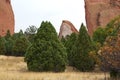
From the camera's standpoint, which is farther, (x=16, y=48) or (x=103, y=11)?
(x=103, y=11)

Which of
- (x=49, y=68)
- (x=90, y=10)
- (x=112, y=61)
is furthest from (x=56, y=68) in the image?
(x=90, y=10)

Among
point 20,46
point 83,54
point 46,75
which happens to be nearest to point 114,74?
point 46,75

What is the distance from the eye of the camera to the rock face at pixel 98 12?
257 ft

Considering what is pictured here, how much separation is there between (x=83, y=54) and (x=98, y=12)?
51.6m

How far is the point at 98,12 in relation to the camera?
79.6 metres

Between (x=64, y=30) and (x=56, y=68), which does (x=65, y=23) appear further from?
(x=56, y=68)

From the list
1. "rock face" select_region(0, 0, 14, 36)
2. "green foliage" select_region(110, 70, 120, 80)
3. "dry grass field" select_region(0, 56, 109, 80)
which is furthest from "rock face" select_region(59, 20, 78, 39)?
"green foliage" select_region(110, 70, 120, 80)

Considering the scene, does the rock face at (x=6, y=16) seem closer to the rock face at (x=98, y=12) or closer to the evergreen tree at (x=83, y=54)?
the rock face at (x=98, y=12)

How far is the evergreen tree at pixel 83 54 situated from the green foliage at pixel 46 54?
6.06 feet

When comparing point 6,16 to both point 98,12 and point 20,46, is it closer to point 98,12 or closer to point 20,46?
point 98,12

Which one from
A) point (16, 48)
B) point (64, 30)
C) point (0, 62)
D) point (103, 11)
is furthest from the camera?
point (64, 30)

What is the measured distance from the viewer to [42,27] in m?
28.5

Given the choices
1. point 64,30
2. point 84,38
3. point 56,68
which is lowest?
point 56,68

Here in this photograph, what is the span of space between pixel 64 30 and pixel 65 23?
2015 millimetres
